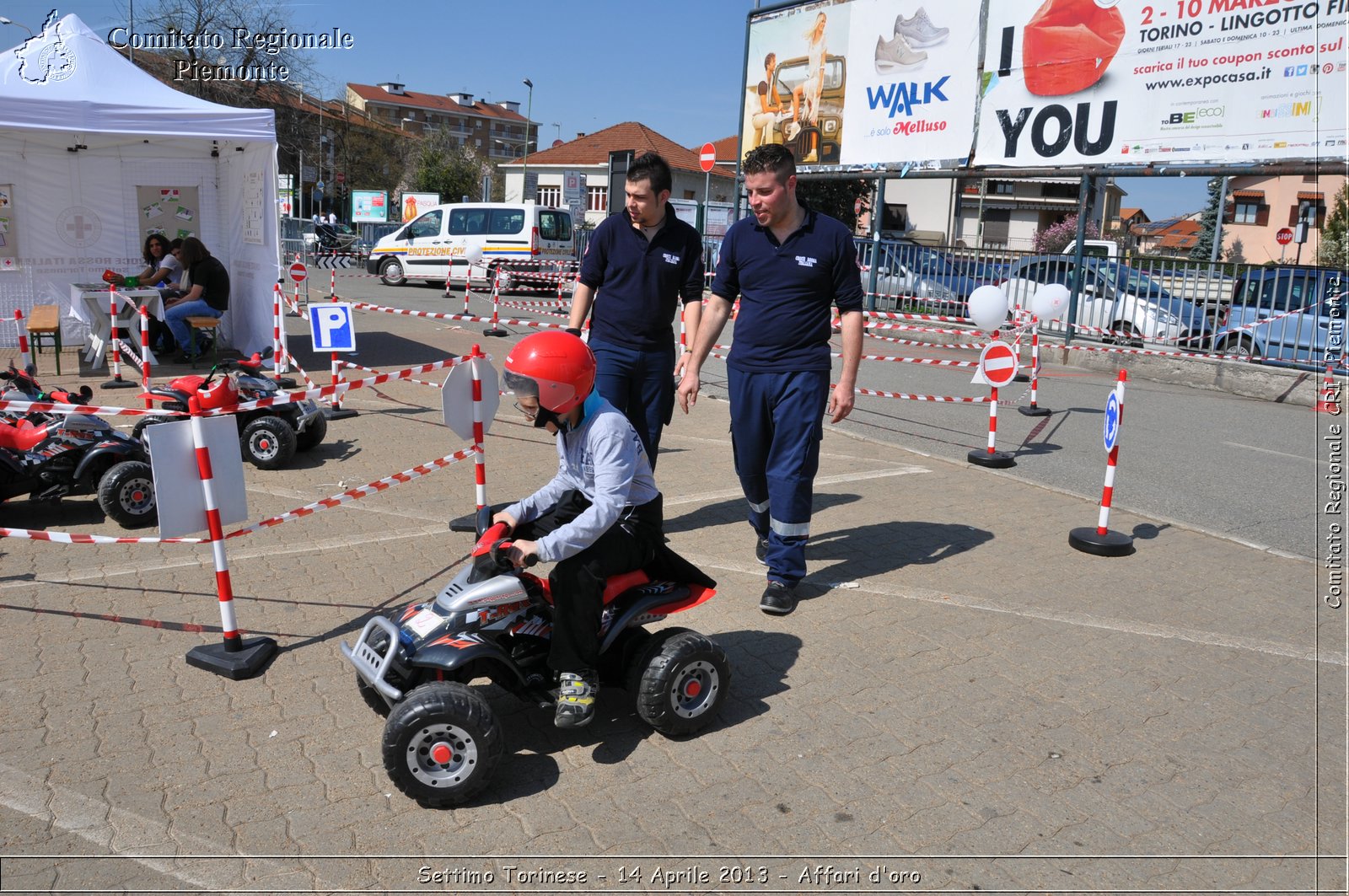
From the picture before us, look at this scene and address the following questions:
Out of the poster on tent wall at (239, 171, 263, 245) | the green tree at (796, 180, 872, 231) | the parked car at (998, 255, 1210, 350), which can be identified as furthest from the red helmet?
the green tree at (796, 180, 872, 231)

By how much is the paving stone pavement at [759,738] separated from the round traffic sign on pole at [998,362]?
7.68ft

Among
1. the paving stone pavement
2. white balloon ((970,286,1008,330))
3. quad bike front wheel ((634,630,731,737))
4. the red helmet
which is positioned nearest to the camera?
the paving stone pavement

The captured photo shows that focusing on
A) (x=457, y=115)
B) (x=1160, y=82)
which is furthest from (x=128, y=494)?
(x=457, y=115)

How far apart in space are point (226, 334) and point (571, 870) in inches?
507

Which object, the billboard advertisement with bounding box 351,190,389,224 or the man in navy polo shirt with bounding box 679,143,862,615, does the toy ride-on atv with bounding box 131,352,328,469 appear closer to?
the man in navy polo shirt with bounding box 679,143,862,615

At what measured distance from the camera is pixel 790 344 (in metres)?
4.85

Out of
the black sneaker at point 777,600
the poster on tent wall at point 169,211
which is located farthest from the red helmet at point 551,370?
the poster on tent wall at point 169,211

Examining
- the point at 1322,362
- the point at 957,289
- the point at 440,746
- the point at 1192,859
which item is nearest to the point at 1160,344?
the point at 1322,362

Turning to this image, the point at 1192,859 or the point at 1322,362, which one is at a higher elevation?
the point at 1322,362

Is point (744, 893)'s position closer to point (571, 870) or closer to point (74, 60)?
point (571, 870)

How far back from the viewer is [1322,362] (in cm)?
1278

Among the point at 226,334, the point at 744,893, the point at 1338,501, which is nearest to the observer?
the point at 744,893

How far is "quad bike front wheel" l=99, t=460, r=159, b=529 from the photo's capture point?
5.82 metres

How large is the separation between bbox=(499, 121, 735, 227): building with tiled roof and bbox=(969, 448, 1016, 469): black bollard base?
55.9m
